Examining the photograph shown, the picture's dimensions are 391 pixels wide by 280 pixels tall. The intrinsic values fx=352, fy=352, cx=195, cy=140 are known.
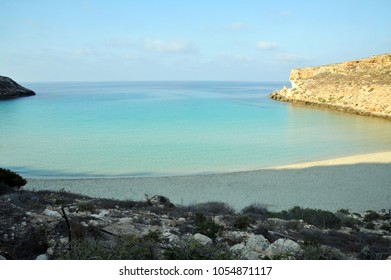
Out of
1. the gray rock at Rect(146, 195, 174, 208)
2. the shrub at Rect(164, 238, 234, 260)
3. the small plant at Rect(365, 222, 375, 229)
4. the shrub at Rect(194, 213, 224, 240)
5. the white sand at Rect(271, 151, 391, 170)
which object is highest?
the shrub at Rect(164, 238, 234, 260)

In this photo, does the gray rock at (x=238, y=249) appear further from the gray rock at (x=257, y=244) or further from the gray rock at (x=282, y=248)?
the gray rock at (x=282, y=248)

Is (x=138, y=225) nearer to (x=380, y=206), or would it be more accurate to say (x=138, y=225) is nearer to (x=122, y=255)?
(x=122, y=255)

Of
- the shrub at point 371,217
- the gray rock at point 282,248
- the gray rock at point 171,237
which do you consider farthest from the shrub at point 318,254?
the shrub at point 371,217

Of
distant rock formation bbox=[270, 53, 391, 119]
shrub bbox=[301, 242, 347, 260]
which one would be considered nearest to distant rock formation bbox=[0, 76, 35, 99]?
distant rock formation bbox=[270, 53, 391, 119]

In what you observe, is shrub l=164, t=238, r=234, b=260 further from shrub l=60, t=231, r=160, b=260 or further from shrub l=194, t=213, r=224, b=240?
shrub l=194, t=213, r=224, b=240

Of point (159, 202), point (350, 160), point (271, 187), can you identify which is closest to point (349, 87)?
point (350, 160)

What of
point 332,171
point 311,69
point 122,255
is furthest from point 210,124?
point 311,69
